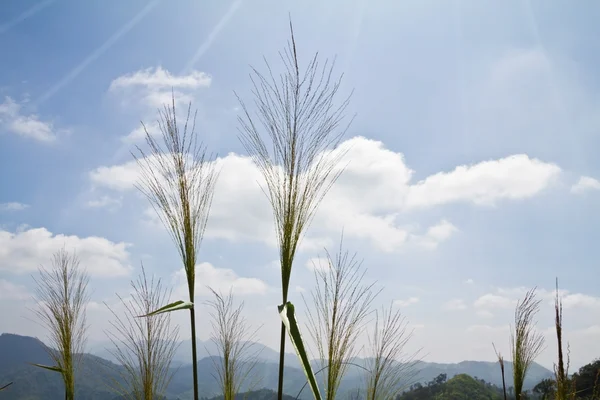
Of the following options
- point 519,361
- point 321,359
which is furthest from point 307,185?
point 519,361

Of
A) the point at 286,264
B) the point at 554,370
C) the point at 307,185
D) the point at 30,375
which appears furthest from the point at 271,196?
the point at 30,375

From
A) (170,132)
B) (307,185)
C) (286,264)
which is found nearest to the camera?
(286,264)

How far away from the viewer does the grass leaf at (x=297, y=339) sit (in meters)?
1.53

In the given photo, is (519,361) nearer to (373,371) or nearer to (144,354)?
(373,371)

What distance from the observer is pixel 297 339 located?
161 centimetres

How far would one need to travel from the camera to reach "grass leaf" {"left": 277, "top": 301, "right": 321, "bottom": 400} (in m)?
1.53

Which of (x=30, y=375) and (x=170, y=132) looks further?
(x=30, y=375)

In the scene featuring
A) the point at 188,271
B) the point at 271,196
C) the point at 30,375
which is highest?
the point at 271,196

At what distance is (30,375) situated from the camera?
576ft

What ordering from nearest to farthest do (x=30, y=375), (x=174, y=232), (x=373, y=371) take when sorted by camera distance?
(x=174, y=232), (x=373, y=371), (x=30, y=375)

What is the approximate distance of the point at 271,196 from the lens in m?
2.26

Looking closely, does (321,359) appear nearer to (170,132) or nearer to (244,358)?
(170,132)

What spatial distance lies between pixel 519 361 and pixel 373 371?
8.63 feet

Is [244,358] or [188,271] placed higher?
[188,271]
